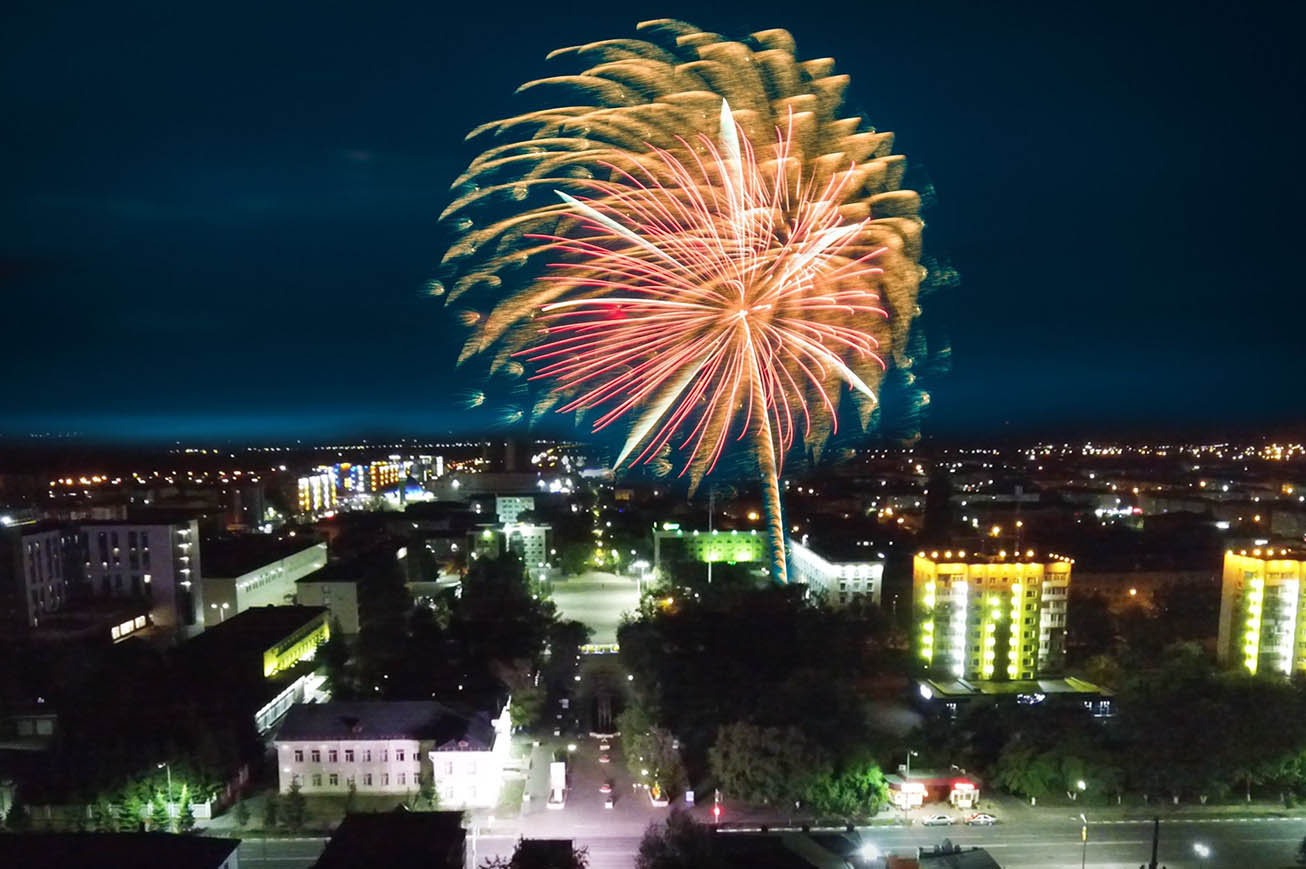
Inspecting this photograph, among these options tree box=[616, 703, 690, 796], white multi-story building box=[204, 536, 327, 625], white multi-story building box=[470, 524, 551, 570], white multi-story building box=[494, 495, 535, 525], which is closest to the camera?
tree box=[616, 703, 690, 796]

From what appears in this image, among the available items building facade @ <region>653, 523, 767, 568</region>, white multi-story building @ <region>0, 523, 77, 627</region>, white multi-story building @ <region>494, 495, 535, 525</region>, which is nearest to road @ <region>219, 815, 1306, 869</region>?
white multi-story building @ <region>0, 523, 77, 627</region>

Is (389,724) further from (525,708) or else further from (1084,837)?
(1084,837)

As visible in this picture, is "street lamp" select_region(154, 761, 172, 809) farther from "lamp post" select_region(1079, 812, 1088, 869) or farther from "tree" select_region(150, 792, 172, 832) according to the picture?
"lamp post" select_region(1079, 812, 1088, 869)

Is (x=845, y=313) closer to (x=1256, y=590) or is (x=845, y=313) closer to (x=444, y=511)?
(x=1256, y=590)

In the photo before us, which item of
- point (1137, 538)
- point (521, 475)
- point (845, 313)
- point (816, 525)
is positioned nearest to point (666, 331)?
point (845, 313)

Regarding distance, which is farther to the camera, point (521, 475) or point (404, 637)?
point (521, 475)

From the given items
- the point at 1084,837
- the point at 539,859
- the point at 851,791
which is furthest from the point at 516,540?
the point at 1084,837
